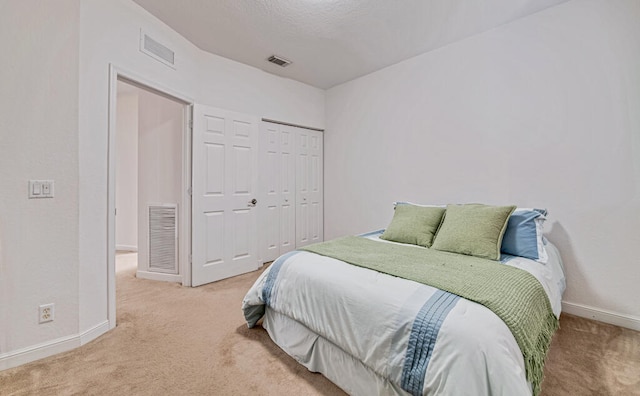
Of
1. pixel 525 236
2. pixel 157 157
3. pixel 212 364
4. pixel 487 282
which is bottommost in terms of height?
pixel 212 364

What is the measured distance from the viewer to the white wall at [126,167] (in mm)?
4578

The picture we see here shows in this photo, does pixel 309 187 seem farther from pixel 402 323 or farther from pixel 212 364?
pixel 402 323

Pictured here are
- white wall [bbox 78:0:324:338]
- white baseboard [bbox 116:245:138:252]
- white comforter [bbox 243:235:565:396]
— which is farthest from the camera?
white baseboard [bbox 116:245:138:252]

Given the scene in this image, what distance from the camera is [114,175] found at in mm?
2117

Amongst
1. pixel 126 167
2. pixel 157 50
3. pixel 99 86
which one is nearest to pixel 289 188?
pixel 157 50

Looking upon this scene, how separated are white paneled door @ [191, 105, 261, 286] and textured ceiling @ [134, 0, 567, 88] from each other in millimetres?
765

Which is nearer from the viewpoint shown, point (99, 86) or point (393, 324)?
point (393, 324)

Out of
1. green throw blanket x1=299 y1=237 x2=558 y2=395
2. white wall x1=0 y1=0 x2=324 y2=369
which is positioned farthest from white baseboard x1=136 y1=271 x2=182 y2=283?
green throw blanket x1=299 y1=237 x2=558 y2=395

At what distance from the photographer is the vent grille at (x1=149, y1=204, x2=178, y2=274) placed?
10.2ft

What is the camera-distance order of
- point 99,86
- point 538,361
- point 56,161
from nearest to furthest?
point 538,361, point 56,161, point 99,86

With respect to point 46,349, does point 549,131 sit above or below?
above

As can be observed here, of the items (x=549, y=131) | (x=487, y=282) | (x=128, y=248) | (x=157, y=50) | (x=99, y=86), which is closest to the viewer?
(x=487, y=282)

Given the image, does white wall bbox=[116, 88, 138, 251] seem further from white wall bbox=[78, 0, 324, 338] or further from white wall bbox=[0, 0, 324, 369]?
white wall bbox=[0, 0, 324, 369]

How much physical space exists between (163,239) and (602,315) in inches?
164
